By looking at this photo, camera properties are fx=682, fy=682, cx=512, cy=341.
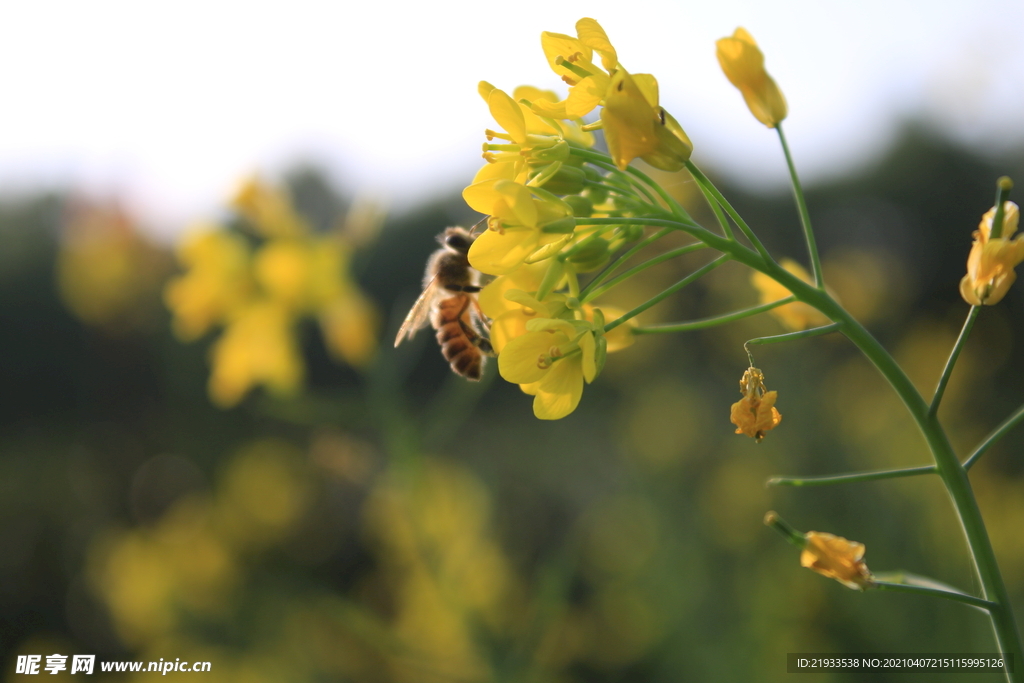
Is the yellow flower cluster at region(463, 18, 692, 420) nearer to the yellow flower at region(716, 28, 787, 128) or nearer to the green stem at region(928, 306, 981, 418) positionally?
the yellow flower at region(716, 28, 787, 128)

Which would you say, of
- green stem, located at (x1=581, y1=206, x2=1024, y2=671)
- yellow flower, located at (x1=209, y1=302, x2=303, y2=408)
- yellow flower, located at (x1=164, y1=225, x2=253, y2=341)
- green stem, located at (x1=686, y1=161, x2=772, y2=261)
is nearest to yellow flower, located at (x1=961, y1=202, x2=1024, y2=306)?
green stem, located at (x1=581, y1=206, x2=1024, y2=671)

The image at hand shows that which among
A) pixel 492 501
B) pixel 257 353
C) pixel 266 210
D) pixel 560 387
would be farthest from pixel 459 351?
pixel 492 501

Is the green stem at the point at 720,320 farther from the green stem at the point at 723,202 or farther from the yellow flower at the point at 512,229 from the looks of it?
the yellow flower at the point at 512,229

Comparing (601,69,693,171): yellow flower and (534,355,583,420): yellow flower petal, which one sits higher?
(601,69,693,171): yellow flower

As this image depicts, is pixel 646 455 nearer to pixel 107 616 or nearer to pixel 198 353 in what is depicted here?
pixel 107 616

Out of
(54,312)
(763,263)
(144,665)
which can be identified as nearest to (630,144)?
(763,263)
